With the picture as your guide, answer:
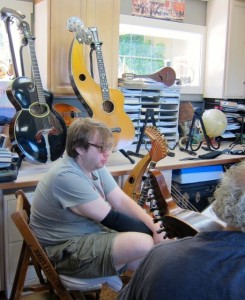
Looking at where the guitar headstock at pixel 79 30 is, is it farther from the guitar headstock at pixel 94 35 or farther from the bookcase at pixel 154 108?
the bookcase at pixel 154 108

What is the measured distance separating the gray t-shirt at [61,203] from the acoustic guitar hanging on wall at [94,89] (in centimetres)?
78

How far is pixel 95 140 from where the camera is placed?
1619 mm

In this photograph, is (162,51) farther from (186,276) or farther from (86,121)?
(186,276)

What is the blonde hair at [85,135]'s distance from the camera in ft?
5.28

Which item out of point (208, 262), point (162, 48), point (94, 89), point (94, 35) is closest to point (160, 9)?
point (162, 48)

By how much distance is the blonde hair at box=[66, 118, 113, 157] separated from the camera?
1.61 metres

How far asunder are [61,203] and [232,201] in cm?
88

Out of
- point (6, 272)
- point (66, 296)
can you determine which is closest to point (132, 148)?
point (6, 272)

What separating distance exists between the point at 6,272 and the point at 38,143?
0.74m

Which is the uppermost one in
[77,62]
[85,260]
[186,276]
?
[77,62]

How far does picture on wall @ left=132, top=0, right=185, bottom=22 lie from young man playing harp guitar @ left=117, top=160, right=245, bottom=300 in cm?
258

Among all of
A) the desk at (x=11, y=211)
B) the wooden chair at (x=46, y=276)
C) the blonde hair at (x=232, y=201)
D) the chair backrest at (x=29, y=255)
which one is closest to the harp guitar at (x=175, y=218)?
the blonde hair at (x=232, y=201)

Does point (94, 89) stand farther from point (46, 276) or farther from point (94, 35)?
point (46, 276)

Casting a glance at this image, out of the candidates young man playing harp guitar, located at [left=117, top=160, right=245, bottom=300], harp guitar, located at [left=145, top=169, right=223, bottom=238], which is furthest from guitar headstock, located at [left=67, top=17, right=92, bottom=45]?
young man playing harp guitar, located at [left=117, top=160, right=245, bottom=300]
